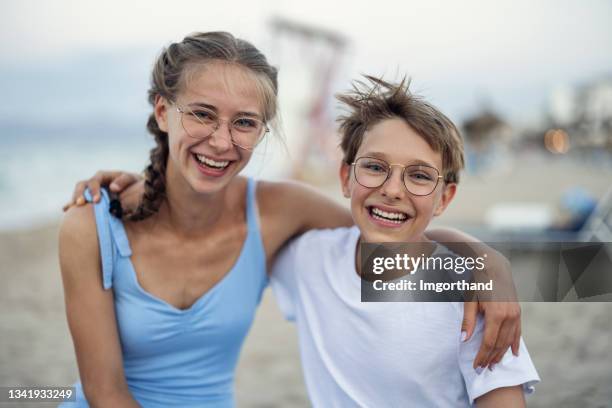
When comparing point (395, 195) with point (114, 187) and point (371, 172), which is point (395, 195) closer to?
point (371, 172)

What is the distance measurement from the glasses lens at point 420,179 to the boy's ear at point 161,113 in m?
0.81

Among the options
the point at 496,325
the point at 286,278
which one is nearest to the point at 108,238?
the point at 286,278

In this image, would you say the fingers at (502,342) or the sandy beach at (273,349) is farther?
the sandy beach at (273,349)

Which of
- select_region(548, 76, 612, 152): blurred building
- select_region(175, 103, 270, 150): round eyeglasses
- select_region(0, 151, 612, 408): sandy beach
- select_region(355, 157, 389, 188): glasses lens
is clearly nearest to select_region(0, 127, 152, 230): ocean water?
select_region(0, 151, 612, 408): sandy beach

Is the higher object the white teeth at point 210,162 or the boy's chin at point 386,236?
the white teeth at point 210,162

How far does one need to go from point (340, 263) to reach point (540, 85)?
18.7 meters

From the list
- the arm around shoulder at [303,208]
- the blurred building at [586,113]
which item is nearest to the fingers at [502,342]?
the arm around shoulder at [303,208]

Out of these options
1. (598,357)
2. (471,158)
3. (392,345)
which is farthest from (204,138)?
(471,158)

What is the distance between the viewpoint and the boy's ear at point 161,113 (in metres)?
A: 1.71

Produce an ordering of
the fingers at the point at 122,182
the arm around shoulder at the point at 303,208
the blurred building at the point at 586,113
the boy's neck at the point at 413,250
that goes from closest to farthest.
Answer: the boy's neck at the point at 413,250 → the fingers at the point at 122,182 → the arm around shoulder at the point at 303,208 → the blurred building at the point at 586,113

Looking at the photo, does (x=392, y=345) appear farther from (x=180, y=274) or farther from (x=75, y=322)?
(x=75, y=322)

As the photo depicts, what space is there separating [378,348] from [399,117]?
0.68m

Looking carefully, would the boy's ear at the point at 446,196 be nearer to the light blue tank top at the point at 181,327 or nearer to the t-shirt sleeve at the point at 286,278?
the t-shirt sleeve at the point at 286,278

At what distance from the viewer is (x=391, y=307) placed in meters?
1.48
